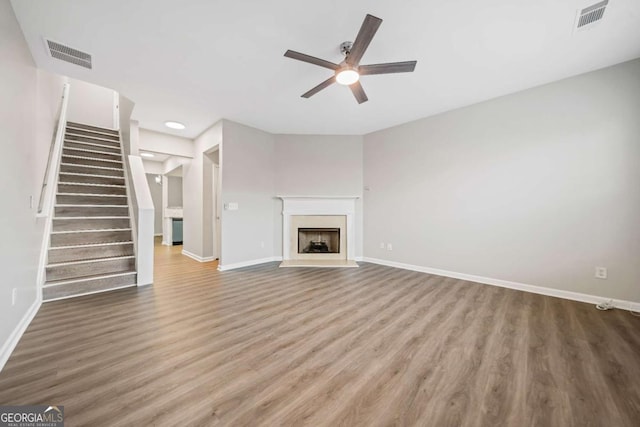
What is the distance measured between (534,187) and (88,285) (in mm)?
5938

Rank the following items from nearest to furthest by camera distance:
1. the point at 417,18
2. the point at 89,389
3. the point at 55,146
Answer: the point at 89,389 < the point at 417,18 < the point at 55,146

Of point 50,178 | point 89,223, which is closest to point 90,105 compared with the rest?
point 50,178

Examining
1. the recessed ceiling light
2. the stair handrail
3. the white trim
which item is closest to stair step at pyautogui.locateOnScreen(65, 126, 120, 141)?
the stair handrail

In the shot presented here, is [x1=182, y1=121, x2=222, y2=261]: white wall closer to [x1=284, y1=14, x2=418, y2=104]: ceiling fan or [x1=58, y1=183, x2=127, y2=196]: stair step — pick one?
[x1=58, y1=183, x2=127, y2=196]: stair step

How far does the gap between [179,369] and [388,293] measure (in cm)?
238

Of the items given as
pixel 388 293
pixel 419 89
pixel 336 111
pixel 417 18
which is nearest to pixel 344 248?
pixel 388 293

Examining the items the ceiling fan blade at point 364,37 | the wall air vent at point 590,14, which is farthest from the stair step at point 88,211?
the wall air vent at point 590,14

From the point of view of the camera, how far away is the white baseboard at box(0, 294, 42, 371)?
5.31 ft

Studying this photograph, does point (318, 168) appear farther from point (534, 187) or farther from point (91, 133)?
point (91, 133)

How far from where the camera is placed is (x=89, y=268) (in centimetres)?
305

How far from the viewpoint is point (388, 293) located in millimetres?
3047

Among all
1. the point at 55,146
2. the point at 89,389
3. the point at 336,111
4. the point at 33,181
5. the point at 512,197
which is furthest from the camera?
the point at 336,111

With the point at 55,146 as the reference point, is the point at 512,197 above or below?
below

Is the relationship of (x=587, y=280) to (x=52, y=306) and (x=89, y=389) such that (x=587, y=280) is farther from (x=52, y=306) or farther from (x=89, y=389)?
(x=52, y=306)
